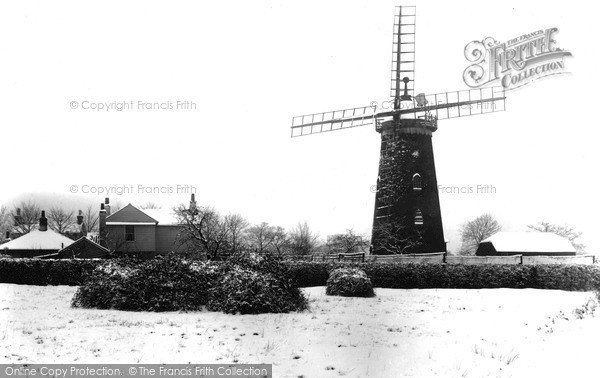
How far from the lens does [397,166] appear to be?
3108 centimetres

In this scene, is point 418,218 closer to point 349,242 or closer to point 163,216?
point 349,242

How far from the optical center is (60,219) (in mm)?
85000

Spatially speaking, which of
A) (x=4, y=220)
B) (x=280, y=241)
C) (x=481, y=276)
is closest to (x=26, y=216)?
(x=4, y=220)

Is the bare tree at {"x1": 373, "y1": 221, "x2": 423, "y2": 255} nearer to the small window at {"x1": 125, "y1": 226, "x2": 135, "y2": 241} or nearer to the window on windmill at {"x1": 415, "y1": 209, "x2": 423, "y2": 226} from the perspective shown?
the window on windmill at {"x1": 415, "y1": 209, "x2": 423, "y2": 226}

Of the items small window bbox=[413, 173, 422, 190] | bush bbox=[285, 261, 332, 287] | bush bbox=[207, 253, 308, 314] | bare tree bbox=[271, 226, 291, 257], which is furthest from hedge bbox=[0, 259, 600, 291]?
bare tree bbox=[271, 226, 291, 257]

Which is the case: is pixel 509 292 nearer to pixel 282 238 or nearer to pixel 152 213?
pixel 152 213

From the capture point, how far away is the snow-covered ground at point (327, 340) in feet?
28.2

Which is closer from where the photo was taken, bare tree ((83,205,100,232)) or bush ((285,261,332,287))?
bush ((285,261,332,287))

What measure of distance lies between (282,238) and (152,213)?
3013 centimetres

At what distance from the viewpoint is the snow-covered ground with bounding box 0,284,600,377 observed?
8586 mm

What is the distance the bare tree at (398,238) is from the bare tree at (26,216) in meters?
62.9

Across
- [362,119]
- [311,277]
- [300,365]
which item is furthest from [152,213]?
[300,365]

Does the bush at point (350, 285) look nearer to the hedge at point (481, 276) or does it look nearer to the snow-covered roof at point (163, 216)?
the hedge at point (481, 276)

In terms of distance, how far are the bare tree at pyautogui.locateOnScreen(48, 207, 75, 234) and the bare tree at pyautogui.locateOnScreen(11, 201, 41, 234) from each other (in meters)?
2.25
